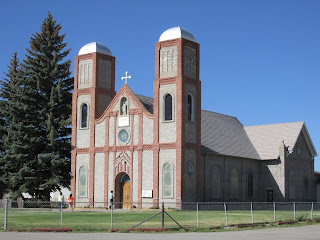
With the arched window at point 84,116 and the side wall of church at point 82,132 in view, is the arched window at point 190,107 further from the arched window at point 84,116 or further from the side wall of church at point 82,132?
the arched window at point 84,116

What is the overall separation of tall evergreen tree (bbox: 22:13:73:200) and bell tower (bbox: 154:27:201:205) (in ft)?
40.8

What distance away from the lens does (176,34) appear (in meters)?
44.8

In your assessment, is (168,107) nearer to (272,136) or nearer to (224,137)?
(224,137)

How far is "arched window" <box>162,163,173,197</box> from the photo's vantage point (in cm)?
4311

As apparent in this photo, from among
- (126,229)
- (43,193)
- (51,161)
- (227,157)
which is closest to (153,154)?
(227,157)

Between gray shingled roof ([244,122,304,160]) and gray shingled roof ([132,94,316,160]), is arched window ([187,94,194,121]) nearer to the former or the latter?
gray shingled roof ([132,94,316,160])

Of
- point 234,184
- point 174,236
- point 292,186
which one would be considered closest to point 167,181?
point 234,184

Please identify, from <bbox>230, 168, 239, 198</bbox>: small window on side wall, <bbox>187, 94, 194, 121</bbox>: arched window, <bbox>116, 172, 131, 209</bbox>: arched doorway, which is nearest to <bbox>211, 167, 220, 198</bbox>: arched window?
<bbox>230, 168, 239, 198</bbox>: small window on side wall

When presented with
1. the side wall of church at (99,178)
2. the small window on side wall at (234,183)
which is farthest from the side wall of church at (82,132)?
the small window on side wall at (234,183)

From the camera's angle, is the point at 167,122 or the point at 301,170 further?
the point at 301,170

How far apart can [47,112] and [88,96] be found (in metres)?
6.35

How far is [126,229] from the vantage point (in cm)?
2366

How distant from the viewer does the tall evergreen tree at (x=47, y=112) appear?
5238 centimetres

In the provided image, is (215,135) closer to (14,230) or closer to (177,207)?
(177,207)
